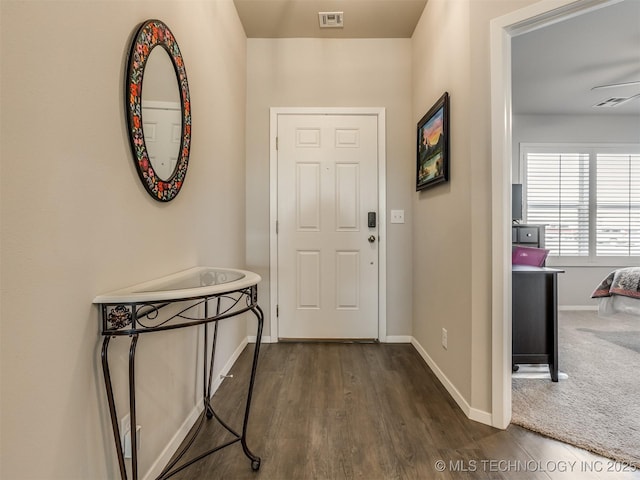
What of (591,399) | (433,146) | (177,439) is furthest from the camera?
(433,146)

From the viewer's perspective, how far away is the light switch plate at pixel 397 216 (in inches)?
107

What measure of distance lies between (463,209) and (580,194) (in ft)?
11.5

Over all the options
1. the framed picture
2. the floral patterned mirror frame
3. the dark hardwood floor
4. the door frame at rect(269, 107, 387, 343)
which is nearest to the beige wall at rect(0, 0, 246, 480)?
the floral patterned mirror frame

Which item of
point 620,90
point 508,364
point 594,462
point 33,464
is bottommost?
point 594,462

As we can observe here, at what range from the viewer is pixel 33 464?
72 cm

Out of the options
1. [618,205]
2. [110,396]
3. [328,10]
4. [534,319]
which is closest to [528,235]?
[534,319]

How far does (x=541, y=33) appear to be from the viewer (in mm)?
2475

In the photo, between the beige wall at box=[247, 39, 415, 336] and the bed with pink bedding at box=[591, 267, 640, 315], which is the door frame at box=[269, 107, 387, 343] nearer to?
the beige wall at box=[247, 39, 415, 336]

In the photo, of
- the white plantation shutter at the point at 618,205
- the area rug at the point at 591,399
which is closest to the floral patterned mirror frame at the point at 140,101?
the area rug at the point at 591,399

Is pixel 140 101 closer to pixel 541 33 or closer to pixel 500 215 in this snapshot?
pixel 500 215

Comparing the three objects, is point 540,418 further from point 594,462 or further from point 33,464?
point 33,464

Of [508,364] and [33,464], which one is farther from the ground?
[33,464]

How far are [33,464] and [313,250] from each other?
2.17 metres

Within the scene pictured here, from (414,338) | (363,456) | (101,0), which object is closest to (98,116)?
(101,0)
